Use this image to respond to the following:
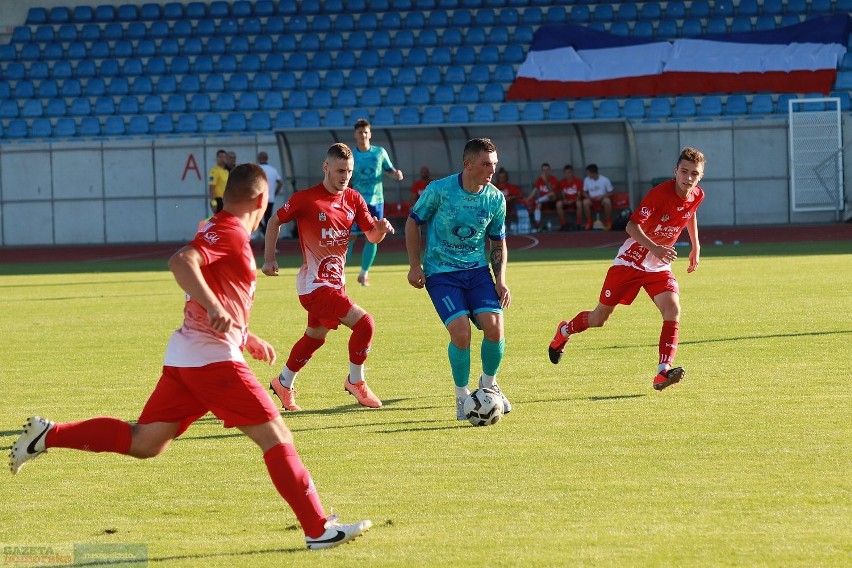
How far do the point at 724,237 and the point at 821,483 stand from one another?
20.4 metres

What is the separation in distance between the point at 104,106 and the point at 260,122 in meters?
4.28

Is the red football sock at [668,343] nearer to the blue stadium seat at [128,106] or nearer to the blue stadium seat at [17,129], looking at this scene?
the blue stadium seat at [128,106]

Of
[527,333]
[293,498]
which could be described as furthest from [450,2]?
[293,498]

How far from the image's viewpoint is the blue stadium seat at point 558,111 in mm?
29375

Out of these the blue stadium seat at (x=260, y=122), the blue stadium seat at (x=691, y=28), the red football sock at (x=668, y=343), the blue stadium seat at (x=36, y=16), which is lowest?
the red football sock at (x=668, y=343)

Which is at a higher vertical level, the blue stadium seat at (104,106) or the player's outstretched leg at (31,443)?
the blue stadium seat at (104,106)

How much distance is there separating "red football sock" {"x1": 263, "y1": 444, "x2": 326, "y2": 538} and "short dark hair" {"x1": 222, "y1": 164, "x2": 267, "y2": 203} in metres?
1.07

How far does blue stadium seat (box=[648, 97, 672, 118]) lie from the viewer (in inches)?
1156

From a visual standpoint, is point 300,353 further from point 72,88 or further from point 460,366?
point 72,88

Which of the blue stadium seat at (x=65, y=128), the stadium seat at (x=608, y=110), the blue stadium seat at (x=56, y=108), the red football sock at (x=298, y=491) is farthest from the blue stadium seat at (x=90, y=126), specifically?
the red football sock at (x=298, y=491)

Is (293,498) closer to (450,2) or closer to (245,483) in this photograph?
(245,483)

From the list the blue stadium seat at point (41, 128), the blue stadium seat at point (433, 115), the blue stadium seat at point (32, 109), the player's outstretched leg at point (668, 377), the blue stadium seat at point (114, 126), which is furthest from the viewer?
the blue stadium seat at point (32, 109)

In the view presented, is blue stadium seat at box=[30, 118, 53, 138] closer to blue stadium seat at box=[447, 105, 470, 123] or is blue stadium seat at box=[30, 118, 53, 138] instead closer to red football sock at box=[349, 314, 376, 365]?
blue stadium seat at box=[447, 105, 470, 123]

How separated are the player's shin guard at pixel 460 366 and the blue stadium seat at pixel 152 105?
978 inches
